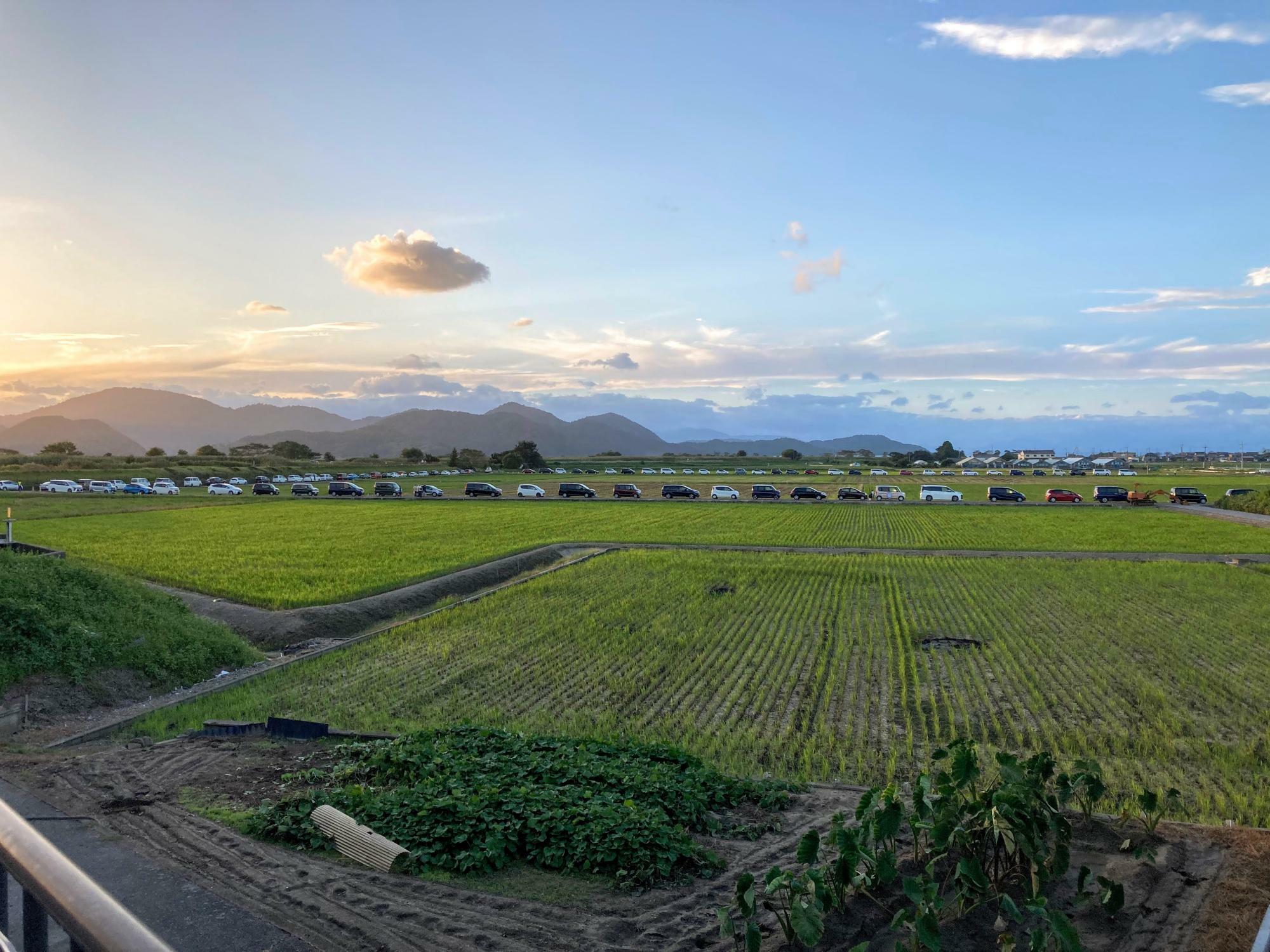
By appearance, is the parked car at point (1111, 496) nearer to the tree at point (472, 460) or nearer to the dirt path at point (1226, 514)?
the dirt path at point (1226, 514)

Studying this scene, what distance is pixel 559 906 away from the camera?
21.7 ft

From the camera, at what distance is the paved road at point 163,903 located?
5801 mm

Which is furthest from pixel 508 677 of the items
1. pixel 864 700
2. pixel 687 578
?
pixel 687 578

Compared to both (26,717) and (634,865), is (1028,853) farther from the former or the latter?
(26,717)

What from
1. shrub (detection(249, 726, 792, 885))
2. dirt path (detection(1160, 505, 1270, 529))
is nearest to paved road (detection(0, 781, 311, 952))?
shrub (detection(249, 726, 792, 885))

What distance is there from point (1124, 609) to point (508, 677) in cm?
1582

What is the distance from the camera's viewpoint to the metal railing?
1481mm

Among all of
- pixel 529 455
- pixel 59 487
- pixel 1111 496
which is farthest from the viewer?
pixel 529 455

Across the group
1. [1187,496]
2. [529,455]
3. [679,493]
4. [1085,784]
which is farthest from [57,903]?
[529,455]

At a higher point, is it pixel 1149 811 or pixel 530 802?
pixel 1149 811

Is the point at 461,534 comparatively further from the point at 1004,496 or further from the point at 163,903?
the point at 1004,496

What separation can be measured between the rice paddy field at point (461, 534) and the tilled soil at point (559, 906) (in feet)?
46.9

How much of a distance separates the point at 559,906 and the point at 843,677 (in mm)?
9668

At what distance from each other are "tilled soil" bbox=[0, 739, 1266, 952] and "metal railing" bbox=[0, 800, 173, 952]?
4.64 m
